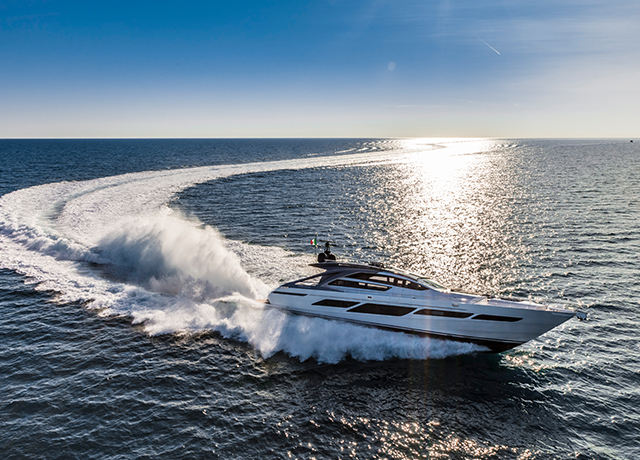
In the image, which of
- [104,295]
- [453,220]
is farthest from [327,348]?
[453,220]

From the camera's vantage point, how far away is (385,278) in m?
17.5

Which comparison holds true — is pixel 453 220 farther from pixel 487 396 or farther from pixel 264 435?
pixel 264 435

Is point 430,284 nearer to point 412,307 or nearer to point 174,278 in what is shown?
point 412,307

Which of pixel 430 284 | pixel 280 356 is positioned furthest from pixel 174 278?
pixel 430 284

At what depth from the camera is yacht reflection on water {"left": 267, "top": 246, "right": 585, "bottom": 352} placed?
1575 cm

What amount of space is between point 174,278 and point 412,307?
14991 millimetres

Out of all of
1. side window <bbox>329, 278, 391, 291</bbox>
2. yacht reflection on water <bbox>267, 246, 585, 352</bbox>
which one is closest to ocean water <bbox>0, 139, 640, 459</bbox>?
yacht reflection on water <bbox>267, 246, 585, 352</bbox>

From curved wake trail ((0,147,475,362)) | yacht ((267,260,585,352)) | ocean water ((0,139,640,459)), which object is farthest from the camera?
curved wake trail ((0,147,475,362))

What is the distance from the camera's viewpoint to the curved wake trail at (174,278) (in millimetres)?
16969

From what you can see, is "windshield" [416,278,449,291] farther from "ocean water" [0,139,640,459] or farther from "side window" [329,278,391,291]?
"ocean water" [0,139,640,459]

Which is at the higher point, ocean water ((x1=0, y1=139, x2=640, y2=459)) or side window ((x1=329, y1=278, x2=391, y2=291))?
side window ((x1=329, y1=278, x2=391, y2=291))

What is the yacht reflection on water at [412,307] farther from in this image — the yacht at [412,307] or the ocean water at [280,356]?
the ocean water at [280,356]

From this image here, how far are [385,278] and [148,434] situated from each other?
449 inches

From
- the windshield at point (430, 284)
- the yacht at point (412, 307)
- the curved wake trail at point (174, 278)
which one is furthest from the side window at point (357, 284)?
the curved wake trail at point (174, 278)
